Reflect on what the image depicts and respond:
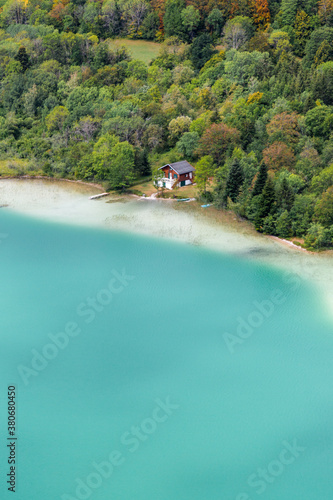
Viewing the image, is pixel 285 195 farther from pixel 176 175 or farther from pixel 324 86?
pixel 324 86

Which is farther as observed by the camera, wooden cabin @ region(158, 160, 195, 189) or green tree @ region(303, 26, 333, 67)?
green tree @ region(303, 26, 333, 67)

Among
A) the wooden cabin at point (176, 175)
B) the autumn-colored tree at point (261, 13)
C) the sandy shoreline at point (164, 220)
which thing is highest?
the autumn-colored tree at point (261, 13)

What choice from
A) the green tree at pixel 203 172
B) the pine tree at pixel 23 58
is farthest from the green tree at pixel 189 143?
the pine tree at pixel 23 58

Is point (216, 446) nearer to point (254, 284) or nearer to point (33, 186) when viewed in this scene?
point (254, 284)

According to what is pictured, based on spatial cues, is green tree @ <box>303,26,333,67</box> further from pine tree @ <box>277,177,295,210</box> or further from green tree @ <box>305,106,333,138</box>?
pine tree @ <box>277,177,295,210</box>

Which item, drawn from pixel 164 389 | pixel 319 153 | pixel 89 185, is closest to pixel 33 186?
pixel 89 185

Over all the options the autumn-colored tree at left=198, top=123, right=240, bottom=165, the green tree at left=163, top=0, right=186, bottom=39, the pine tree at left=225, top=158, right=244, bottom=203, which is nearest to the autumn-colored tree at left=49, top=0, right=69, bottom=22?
the green tree at left=163, top=0, right=186, bottom=39

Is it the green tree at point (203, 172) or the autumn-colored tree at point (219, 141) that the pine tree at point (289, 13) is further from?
the green tree at point (203, 172)
